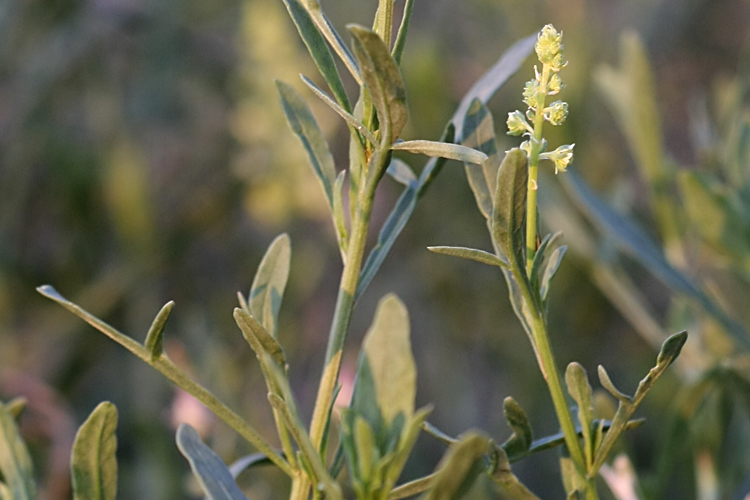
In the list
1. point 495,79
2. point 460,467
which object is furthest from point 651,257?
point 460,467

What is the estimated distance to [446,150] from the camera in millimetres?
295

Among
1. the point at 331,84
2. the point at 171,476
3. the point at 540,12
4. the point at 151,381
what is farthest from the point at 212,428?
the point at 540,12

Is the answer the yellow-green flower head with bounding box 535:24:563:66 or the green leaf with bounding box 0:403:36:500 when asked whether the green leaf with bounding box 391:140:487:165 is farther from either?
the green leaf with bounding box 0:403:36:500

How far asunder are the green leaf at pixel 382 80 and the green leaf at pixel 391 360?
0.20 ft

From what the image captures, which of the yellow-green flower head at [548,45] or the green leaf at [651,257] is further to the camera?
the green leaf at [651,257]

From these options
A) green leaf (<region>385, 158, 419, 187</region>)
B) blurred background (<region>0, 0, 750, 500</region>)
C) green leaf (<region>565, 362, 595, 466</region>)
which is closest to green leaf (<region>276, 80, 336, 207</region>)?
green leaf (<region>385, 158, 419, 187</region>)

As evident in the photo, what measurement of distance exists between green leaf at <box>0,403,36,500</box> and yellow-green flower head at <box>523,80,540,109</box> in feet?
0.83

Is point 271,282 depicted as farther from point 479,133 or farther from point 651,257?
point 651,257

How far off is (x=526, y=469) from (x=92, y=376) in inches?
22.2

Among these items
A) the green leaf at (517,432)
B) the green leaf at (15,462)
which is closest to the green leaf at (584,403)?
the green leaf at (517,432)

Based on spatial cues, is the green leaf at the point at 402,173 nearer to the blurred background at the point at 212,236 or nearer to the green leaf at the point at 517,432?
the green leaf at the point at 517,432

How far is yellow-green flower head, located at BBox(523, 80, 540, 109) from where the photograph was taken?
0.97ft

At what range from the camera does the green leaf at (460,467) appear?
26 centimetres

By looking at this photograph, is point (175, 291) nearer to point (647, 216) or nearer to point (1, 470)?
point (647, 216)
